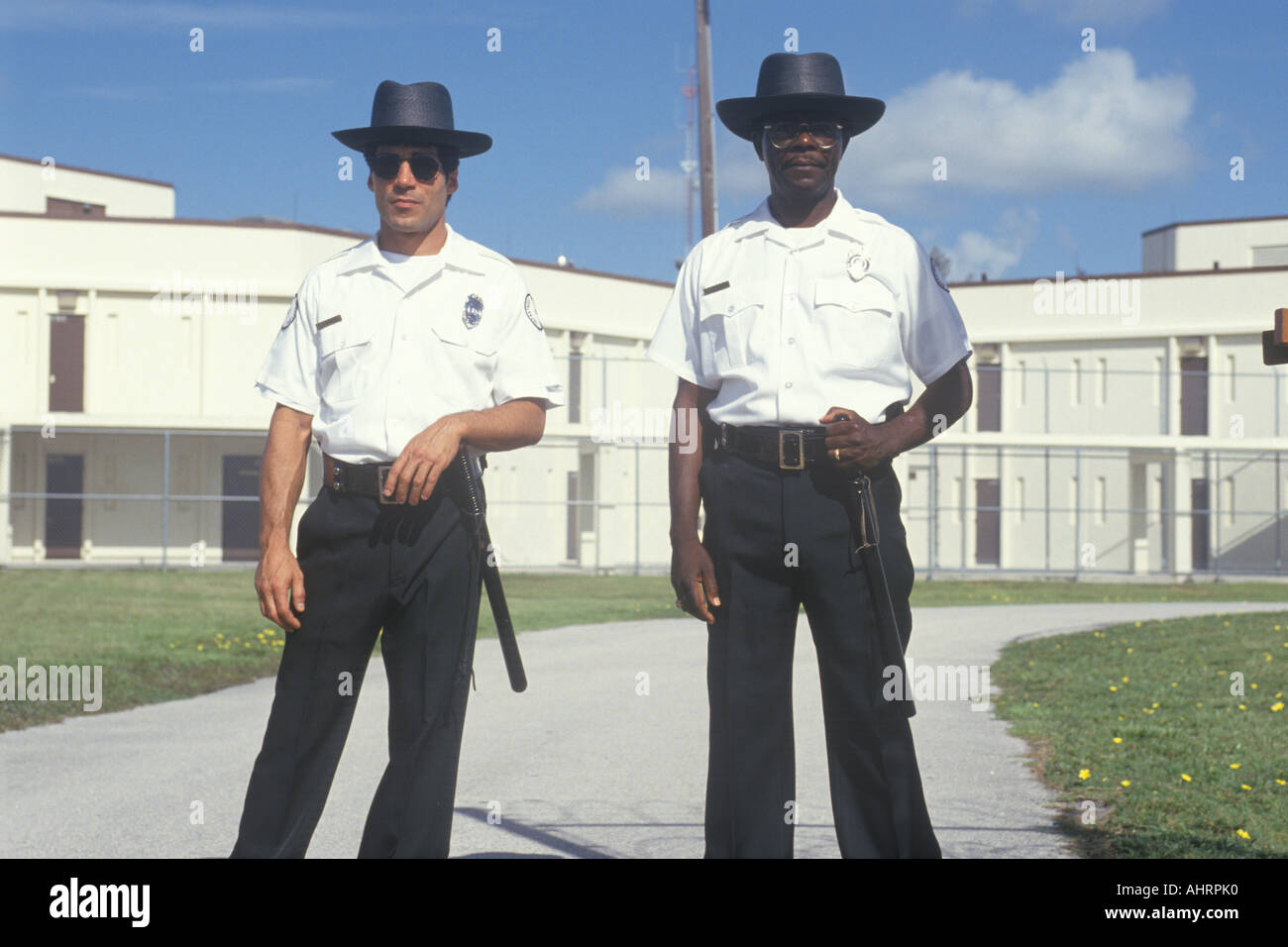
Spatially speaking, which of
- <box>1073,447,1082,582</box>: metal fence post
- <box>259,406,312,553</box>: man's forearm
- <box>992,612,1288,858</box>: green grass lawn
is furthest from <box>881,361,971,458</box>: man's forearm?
<box>1073,447,1082,582</box>: metal fence post

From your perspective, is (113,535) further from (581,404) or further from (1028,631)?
(1028,631)

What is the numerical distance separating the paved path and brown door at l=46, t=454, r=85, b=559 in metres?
26.5

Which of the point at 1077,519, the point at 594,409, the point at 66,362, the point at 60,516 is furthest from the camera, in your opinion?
the point at 594,409

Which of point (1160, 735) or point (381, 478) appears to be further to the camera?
point (1160, 735)

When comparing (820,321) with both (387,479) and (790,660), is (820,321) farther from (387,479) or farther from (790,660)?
(387,479)

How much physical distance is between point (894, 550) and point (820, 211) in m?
0.98

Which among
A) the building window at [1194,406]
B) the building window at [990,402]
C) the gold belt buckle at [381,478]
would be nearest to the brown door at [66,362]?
the building window at [990,402]

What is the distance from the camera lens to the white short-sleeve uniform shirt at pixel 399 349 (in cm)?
428

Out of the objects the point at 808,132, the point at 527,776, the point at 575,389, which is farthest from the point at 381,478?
the point at 575,389

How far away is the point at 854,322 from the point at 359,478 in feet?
4.64

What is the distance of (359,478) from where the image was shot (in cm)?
425

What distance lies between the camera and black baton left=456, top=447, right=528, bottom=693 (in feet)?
14.0

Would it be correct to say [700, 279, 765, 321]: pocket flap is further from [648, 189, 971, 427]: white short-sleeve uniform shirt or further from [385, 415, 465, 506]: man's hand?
[385, 415, 465, 506]: man's hand

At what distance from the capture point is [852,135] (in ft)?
14.5
